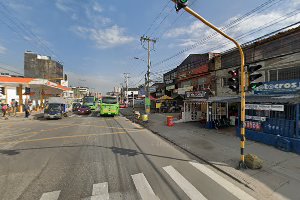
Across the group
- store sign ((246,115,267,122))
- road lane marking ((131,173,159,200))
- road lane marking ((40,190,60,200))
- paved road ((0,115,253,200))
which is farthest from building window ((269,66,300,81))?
road lane marking ((40,190,60,200))

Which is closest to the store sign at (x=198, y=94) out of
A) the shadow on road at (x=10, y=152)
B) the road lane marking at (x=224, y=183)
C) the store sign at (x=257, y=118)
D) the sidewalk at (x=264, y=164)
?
the store sign at (x=257, y=118)

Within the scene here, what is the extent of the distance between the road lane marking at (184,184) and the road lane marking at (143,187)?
36.6 inches

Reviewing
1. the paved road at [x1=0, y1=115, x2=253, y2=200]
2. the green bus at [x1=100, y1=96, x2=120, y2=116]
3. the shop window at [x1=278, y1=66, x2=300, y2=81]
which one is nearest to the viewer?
the paved road at [x1=0, y1=115, x2=253, y2=200]

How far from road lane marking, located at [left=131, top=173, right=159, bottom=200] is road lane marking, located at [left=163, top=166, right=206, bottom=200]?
0.93 meters

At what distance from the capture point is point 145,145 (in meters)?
9.52

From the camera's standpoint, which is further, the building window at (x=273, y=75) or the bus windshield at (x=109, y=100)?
the bus windshield at (x=109, y=100)

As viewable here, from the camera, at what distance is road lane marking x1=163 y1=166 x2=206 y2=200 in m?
4.50

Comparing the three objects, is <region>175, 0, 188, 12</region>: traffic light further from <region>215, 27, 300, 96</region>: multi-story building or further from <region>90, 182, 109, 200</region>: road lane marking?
<region>215, 27, 300, 96</region>: multi-story building

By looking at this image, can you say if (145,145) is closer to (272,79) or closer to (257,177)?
(257,177)

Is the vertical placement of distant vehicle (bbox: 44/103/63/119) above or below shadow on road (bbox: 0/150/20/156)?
above

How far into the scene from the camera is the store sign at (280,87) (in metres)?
10.0

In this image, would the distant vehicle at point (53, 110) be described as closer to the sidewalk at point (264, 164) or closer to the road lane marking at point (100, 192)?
the sidewalk at point (264, 164)

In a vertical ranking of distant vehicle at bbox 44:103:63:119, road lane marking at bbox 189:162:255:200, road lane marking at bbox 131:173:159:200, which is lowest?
road lane marking at bbox 189:162:255:200

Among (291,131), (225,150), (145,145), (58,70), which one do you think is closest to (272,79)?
(291,131)
